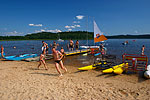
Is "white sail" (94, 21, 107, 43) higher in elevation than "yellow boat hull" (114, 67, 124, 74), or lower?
higher

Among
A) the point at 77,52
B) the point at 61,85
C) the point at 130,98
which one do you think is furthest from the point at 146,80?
the point at 77,52

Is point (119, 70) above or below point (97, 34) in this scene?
below

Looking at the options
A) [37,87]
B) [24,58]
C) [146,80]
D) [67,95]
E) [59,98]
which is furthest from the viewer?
[24,58]

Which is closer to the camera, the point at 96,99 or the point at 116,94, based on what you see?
the point at 96,99

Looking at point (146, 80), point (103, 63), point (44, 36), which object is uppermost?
point (44, 36)

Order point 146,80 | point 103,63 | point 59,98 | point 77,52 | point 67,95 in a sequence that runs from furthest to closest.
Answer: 1. point 77,52
2. point 103,63
3. point 146,80
4. point 67,95
5. point 59,98

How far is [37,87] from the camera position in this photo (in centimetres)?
550

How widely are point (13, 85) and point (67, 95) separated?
9.57ft

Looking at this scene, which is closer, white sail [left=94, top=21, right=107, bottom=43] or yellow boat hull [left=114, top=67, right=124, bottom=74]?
yellow boat hull [left=114, top=67, right=124, bottom=74]

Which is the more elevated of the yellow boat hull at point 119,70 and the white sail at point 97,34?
the white sail at point 97,34

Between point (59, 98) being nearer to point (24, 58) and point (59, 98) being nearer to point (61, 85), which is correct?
point (61, 85)

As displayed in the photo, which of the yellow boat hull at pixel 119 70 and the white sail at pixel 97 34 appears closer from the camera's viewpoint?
the yellow boat hull at pixel 119 70

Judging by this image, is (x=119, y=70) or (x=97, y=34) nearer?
(x=119, y=70)

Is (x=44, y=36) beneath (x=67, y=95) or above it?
above
